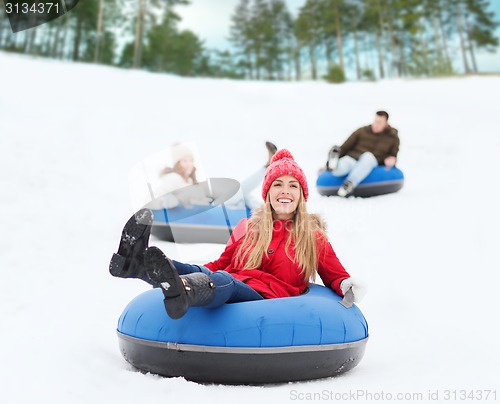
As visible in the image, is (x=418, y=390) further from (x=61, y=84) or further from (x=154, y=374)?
(x=61, y=84)

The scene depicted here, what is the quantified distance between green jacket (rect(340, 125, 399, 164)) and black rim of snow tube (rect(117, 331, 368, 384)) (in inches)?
196

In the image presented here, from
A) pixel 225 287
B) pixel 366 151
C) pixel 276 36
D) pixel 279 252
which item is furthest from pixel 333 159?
pixel 276 36

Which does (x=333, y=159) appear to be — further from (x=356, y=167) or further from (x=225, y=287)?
(x=225, y=287)

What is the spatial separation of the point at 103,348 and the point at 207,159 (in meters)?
7.96

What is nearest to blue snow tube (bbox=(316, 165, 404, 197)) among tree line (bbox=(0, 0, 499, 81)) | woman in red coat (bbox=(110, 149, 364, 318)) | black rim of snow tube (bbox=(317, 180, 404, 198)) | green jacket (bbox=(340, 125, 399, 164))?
black rim of snow tube (bbox=(317, 180, 404, 198))

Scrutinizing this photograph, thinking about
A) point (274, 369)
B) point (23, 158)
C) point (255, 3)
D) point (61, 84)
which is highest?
point (255, 3)

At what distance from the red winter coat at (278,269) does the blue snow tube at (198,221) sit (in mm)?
248

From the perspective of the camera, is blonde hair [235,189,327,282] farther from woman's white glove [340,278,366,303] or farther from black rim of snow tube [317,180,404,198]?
black rim of snow tube [317,180,404,198]

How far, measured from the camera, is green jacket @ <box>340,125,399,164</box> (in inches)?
285

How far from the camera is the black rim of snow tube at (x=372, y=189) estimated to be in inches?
282

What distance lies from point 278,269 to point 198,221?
4.66 feet

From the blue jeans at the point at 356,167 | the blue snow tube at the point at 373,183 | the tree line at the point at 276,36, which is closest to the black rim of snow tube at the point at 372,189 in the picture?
the blue snow tube at the point at 373,183

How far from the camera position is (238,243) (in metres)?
2.99

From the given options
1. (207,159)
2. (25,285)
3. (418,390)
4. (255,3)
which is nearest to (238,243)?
(418,390)
